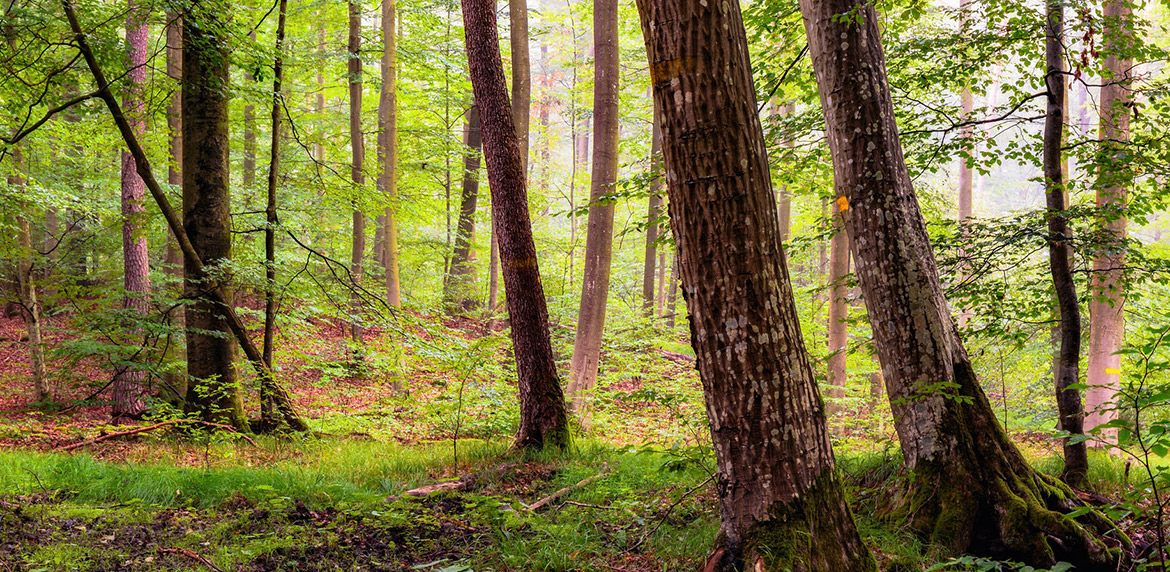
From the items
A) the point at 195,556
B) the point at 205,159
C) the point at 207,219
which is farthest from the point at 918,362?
the point at 205,159

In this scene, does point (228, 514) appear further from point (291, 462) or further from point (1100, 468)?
point (1100, 468)

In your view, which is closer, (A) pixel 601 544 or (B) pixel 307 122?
(A) pixel 601 544

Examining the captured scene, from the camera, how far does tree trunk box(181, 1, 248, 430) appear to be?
771 cm

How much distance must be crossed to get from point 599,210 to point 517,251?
272 cm

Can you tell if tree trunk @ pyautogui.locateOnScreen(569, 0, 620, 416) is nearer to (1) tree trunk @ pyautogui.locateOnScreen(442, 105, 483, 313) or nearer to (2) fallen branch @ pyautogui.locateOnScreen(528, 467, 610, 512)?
(2) fallen branch @ pyautogui.locateOnScreen(528, 467, 610, 512)

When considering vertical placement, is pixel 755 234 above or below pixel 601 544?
above

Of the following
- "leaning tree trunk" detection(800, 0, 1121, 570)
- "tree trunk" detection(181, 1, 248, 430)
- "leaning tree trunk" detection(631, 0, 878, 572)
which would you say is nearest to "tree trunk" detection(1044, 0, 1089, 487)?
"leaning tree trunk" detection(800, 0, 1121, 570)

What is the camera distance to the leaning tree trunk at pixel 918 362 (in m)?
3.62

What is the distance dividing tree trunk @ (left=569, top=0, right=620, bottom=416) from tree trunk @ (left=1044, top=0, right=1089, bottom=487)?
470 cm

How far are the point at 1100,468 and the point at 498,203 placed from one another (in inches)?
222

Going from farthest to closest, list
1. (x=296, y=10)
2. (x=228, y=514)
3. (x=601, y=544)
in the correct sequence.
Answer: (x=296, y=10) < (x=228, y=514) < (x=601, y=544)

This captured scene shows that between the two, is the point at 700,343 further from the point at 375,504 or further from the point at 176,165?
the point at 176,165

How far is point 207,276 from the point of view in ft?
24.7

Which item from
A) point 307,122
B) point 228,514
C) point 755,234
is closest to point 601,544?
point 755,234
